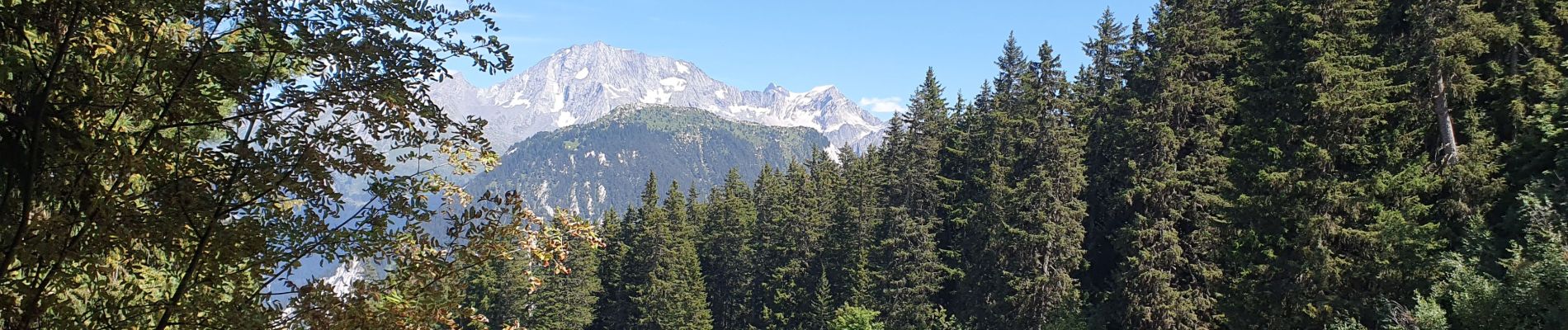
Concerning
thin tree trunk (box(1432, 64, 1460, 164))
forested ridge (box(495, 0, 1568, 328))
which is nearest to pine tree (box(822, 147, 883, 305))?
forested ridge (box(495, 0, 1568, 328))

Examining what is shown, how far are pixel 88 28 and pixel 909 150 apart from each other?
1481 inches

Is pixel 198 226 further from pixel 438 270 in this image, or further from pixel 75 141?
pixel 438 270

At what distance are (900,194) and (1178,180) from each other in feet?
46.3

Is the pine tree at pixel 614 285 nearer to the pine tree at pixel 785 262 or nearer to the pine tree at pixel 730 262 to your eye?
the pine tree at pixel 730 262

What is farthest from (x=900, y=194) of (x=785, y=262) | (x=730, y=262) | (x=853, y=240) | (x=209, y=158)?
(x=209, y=158)

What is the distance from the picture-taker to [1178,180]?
26.8m

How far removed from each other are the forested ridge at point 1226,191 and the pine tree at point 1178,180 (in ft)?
0.28

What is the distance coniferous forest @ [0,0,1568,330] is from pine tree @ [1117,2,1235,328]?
120mm

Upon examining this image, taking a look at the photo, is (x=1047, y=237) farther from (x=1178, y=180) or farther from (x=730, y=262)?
(x=730, y=262)

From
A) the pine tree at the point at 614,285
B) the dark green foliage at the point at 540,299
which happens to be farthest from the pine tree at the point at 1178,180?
the pine tree at the point at 614,285

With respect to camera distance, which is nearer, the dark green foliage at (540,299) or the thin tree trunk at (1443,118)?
the thin tree trunk at (1443,118)

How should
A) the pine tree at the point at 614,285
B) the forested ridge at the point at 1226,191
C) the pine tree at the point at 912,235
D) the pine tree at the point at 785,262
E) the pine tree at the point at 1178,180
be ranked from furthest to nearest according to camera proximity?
the pine tree at the point at 614,285 < the pine tree at the point at 785,262 < the pine tree at the point at 912,235 < the pine tree at the point at 1178,180 < the forested ridge at the point at 1226,191

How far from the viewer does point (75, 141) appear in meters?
3.77

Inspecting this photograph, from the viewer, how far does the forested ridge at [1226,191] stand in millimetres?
19719
